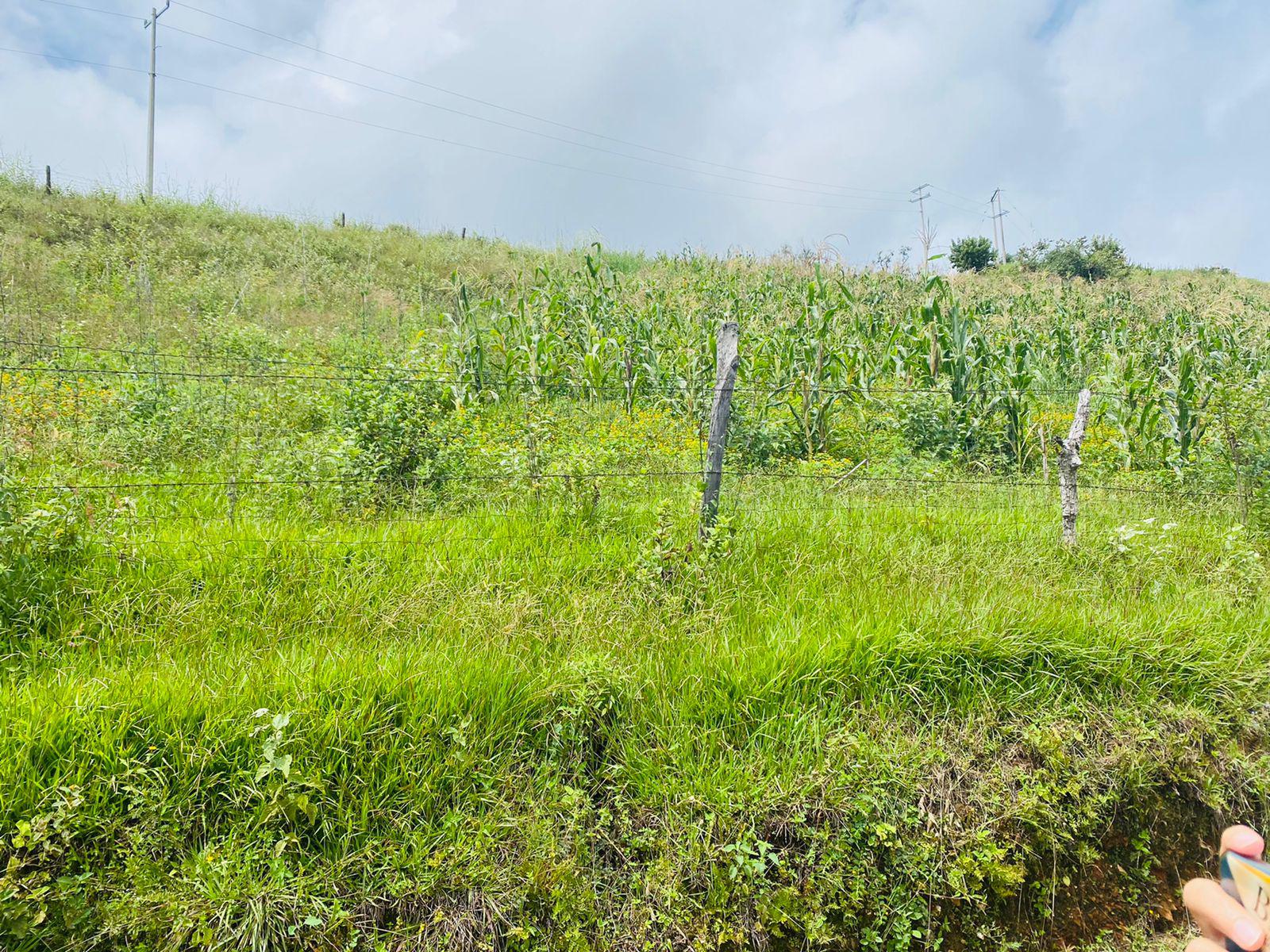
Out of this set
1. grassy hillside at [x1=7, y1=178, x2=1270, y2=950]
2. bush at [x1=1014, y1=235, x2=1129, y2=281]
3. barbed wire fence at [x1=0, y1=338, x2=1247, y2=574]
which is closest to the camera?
grassy hillside at [x1=7, y1=178, x2=1270, y2=950]

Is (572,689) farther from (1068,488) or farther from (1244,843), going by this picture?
(1068,488)

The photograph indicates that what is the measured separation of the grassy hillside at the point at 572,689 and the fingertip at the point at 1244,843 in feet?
6.39

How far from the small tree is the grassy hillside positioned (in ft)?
103

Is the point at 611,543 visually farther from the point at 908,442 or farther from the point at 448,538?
the point at 908,442

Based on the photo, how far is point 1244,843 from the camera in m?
1.38

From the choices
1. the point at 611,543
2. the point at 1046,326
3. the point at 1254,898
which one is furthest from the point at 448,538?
the point at 1046,326

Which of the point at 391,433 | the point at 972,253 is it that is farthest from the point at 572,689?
the point at 972,253

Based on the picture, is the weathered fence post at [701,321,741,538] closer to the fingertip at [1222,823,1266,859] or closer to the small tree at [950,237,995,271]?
the fingertip at [1222,823,1266,859]

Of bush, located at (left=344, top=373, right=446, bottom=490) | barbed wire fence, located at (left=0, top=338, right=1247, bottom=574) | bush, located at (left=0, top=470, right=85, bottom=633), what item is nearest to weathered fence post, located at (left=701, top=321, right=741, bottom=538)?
barbed wire fence, located at (left=0, top=338, right=1247, bottom=574)

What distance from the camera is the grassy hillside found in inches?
110

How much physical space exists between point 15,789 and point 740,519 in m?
3.99

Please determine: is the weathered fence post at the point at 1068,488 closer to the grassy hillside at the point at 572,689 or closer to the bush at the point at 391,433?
the grassy hillside at the point at 572,689

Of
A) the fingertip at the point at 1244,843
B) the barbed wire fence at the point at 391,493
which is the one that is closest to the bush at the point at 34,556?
the barbed wire fence at the point at 391,493

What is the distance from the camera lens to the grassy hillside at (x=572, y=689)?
2.80 meters
